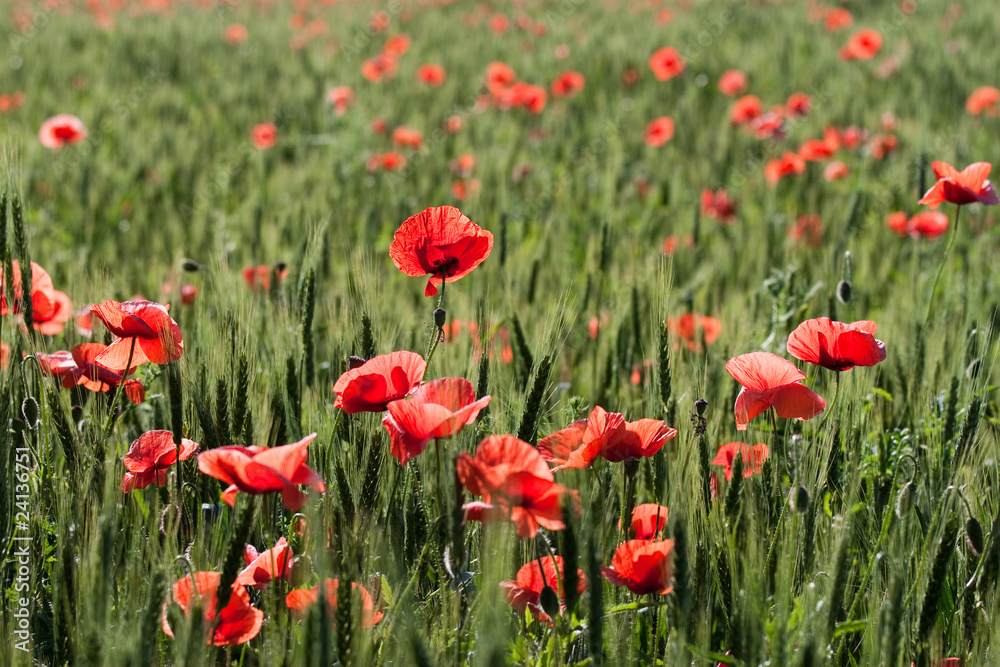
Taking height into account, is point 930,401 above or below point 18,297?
below

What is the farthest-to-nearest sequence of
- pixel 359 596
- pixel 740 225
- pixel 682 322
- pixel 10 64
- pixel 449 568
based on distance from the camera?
pixel 10 64 < pixel 740 225 < pixel 682 322 < pixel 449 568 < pixel 359 596

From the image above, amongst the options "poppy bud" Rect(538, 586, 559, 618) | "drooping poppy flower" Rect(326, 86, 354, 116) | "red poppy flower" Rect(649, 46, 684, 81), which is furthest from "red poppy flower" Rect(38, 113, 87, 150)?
"poppy bud" Rect(538, 586, 559, 618)

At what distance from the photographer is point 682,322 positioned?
1.84 m

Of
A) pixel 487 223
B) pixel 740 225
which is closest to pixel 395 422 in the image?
pixel 487 223

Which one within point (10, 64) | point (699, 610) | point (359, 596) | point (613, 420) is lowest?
point (699, 610)

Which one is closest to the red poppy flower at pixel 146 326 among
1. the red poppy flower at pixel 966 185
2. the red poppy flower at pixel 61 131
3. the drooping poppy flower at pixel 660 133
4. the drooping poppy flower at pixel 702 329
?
the drooping poppy flower at pixel 702 329

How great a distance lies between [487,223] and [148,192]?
162cm

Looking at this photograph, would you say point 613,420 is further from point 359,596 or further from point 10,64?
point 10,64

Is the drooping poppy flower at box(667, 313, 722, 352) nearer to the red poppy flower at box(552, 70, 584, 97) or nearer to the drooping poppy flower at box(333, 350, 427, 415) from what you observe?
the drooping poppy flower at box(333, 350, 427, 415)

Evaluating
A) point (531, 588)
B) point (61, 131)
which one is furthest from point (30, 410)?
point (61, 131)

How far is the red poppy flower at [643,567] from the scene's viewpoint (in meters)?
0.94

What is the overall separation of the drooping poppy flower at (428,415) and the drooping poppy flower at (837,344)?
44cm

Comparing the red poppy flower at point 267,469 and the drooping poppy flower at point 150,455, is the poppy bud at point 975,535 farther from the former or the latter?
the drooping poppy flower at point 150,455

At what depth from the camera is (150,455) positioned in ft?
3.63
